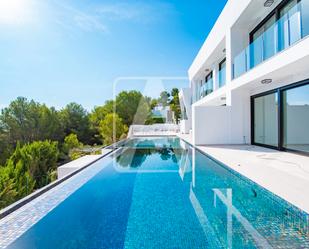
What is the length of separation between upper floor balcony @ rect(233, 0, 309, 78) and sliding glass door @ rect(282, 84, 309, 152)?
1.65 meters

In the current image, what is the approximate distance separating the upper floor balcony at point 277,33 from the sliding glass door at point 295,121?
1651 mm

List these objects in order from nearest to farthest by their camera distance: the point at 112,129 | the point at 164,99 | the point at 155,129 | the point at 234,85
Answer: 1. the point at 234,85
2. the point at 112,129
3. the point at 155,129
4. the point at 164,99

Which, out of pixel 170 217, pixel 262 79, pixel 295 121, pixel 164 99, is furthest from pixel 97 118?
pixel 170 217

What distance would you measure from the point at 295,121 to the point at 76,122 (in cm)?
3746

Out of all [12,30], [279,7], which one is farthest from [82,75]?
[279,7]

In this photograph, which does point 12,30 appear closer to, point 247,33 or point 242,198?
point 247,33

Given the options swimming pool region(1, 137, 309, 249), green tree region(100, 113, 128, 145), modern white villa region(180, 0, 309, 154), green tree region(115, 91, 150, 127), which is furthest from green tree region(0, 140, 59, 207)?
green tree region(115, 91, 150, 127)

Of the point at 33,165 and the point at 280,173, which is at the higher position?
the point at 280,173

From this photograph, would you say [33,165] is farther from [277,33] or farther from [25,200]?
[277,33]

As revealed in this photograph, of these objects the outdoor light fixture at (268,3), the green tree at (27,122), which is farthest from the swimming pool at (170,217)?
the green tree at (27,122)

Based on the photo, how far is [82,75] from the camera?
28.0m

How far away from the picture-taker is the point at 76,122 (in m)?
41.3

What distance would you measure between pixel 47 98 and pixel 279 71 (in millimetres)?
38846

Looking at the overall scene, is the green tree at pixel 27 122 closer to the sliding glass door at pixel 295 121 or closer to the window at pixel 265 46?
the window at pixel 265 46
